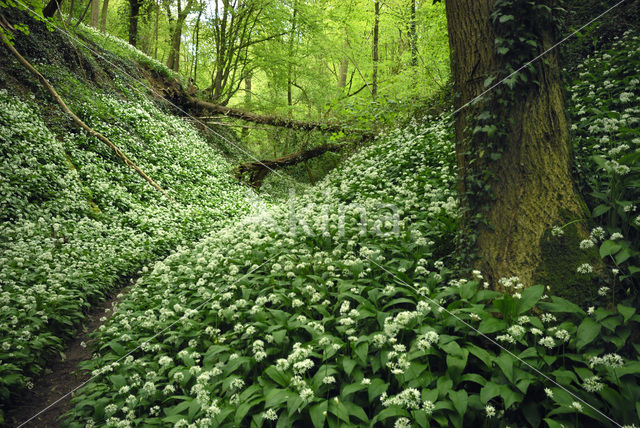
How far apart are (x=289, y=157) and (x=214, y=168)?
2998mm

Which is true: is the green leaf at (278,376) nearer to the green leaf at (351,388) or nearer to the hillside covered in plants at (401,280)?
the hillside covered in plants at (401,280)

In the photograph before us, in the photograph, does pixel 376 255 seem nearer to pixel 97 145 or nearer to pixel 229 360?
pixel 229 360

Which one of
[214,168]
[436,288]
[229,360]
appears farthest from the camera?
[214,168]

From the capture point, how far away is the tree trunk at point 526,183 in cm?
317

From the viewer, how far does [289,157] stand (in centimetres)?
1395

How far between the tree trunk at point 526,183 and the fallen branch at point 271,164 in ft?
31.0

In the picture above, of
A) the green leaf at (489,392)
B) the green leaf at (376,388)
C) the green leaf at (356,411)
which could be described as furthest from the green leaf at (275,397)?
the green leaf at (489,392)

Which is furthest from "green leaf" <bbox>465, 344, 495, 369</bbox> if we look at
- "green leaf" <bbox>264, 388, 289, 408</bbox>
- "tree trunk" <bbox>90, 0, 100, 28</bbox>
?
"tree trunk" <bbox>90, 0, 100, 28</bbox>

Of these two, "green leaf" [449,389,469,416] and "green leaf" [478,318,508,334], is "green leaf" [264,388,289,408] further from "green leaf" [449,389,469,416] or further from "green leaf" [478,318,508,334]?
"green leaf" [478,318,508,334]

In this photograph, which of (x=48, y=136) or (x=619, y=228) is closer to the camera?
(x=619, y=228)

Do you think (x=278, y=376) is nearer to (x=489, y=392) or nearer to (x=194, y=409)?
(x=194, y=409)

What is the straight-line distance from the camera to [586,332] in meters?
2.41

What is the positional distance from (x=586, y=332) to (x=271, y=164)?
12.7m

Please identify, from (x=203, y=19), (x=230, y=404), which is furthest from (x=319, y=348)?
(x=203, y=19)
